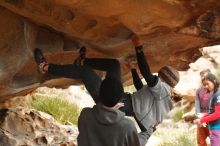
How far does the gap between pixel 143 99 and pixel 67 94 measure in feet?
24.8

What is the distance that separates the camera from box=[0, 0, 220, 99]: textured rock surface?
4238 mm

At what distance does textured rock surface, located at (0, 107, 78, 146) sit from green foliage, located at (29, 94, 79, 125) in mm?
2146

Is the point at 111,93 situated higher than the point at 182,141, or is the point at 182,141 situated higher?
the point at 111,93

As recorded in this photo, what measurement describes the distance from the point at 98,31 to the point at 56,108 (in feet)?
15.7

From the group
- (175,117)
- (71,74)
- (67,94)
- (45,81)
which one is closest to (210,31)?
(71,74)

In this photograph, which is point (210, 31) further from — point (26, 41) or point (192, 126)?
point (192, 126)

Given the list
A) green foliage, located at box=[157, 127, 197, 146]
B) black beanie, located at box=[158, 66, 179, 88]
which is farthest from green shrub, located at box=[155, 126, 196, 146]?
black beanie, located at box=[158, 66, 179, 88]

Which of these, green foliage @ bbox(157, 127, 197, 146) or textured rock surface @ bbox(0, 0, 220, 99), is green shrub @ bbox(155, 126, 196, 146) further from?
textured rock surface @ bbox(0, 0, 220, 99)

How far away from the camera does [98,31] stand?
16.3 feet

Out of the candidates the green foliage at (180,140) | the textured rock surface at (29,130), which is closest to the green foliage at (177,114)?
the green foliage at (180,140)

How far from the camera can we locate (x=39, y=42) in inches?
205

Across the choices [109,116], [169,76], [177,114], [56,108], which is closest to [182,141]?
[56,108]

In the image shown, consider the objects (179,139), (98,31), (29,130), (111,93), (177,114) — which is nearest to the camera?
(111,93)

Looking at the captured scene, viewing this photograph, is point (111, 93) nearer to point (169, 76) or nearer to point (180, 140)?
point (169, 76)
